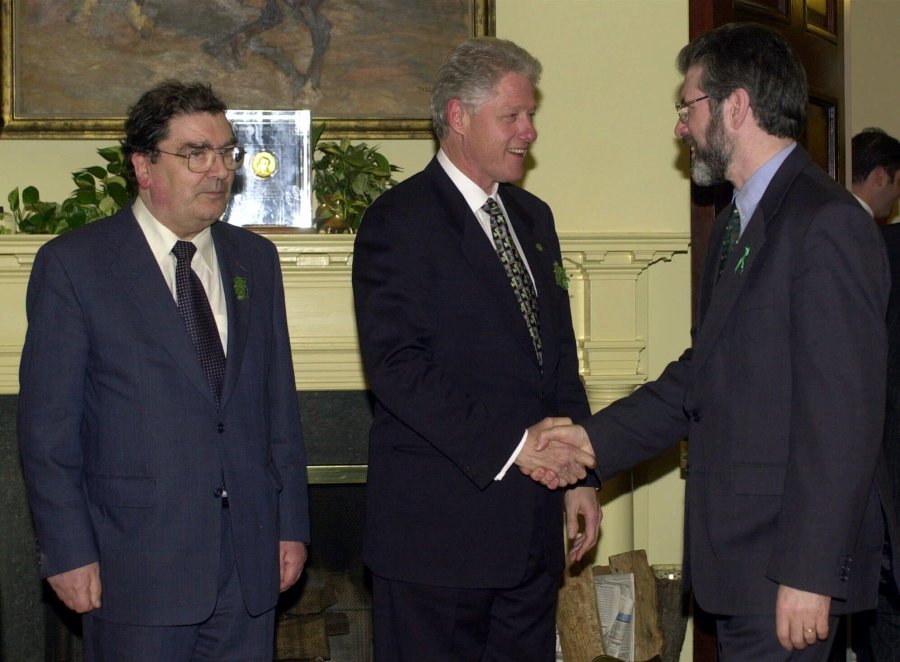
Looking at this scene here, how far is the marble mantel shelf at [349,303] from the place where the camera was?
3.40m

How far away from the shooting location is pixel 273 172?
338 centimetres

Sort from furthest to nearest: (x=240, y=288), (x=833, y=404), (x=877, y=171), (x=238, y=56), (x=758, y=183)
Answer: (x=877, y=171), (x=238, y=56), (x=240, y=288), (x=758, y=183), (x=833, y=404)

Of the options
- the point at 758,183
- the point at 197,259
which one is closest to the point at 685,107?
the point at 758,183

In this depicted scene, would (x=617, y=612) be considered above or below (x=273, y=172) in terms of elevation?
below

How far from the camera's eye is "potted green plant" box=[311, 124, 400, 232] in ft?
11.4

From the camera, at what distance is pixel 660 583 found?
3686 millimetres

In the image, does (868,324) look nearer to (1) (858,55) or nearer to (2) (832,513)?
(2) (832,513)

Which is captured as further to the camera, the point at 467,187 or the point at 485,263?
the point at 467,187

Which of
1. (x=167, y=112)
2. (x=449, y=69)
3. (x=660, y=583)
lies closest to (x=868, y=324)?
(x=449, y=69)

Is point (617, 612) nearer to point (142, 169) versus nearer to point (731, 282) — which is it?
point (731, 282)

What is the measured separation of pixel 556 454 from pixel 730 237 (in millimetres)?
647

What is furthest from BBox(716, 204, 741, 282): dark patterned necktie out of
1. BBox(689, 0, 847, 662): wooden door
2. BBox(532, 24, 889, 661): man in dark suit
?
BBox(689, 0, 847, 662): wooden door

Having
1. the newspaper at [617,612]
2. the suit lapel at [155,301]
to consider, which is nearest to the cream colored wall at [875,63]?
the newspaper at [617,612]

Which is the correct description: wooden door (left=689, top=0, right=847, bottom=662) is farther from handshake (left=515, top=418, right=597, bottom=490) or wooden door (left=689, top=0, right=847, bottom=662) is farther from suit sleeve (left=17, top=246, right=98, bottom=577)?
suit sleeve (left=17, top=246, right=98, bottom=577)
